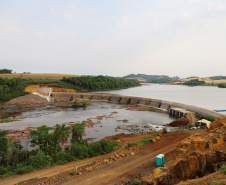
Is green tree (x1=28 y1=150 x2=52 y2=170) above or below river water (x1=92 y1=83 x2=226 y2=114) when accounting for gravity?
below

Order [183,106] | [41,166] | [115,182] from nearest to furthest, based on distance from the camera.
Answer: [115,182]
[41,166]
[183,106]

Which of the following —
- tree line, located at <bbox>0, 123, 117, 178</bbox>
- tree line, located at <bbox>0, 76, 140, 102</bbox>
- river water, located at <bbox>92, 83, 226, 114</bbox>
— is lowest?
tree line, located at <bbox>0, 123, 117, 178</bbox>

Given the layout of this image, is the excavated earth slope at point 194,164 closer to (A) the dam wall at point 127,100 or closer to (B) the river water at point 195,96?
(A) the dam wall at point 127,100

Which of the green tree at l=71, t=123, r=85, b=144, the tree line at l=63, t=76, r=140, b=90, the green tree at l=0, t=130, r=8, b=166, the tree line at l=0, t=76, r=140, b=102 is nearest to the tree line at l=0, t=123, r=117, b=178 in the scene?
the green tree at l=0, t=130, r=8, b=166

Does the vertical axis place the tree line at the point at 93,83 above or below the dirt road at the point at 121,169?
above

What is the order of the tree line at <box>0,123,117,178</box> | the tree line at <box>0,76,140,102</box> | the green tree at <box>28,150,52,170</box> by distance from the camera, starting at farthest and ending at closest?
the tree line at <box>0,76,140,102</box> < the green tree at <box>28,150,52,170</box> < the tree line at <box>0,123,117,178</box>

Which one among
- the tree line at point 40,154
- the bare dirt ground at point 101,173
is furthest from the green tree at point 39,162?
the bare dirt ground at point 101,173

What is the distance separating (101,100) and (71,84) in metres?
→ 41.0

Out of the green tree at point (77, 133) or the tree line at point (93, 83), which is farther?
the tree line at point (93, 83)

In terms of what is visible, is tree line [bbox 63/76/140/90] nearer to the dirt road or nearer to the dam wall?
the dam wall

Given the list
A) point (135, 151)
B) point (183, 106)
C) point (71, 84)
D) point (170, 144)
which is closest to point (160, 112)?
point (183, 106)

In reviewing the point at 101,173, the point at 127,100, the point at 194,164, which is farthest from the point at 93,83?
the point at 194,164

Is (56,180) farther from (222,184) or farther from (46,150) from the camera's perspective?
(222,184)

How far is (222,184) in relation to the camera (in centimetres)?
769
